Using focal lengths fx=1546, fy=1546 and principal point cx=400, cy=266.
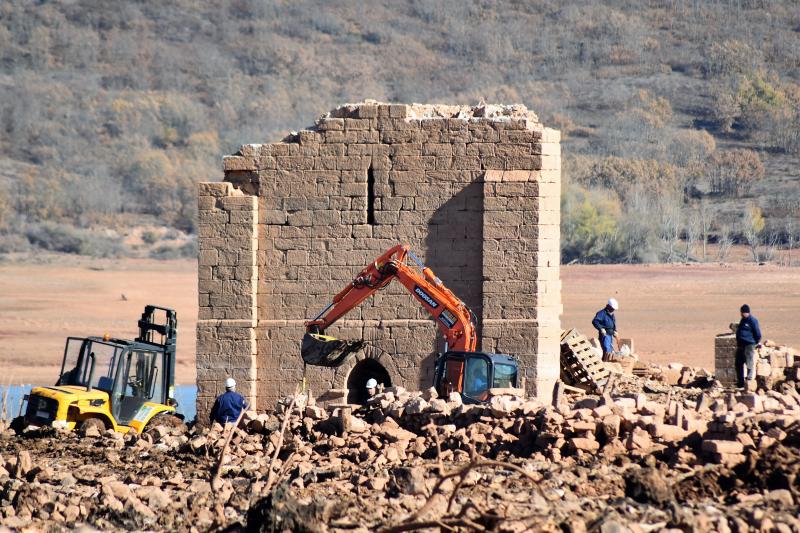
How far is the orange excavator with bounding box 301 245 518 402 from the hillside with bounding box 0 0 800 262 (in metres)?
32.8

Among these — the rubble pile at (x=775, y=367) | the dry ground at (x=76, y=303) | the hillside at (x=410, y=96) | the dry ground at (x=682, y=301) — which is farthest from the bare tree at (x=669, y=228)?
the rubble pile at (x=775, y=367)

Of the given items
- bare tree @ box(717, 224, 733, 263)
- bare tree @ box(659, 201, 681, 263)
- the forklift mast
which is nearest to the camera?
the forklift mast

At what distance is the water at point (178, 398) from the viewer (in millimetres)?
27697

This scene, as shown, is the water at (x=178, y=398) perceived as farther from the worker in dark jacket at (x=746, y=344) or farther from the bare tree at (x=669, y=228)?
the bare tree at (x=669, y=228)

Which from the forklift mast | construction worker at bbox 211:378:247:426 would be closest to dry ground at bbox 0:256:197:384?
the forklift mast

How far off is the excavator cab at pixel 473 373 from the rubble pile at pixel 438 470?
0.87 metres

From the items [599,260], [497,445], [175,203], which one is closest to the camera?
[497,445]

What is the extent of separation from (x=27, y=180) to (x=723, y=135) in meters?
29.5

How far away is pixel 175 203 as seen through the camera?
206ft

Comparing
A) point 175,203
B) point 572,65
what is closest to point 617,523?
point 175,203

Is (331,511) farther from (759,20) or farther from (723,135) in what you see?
(759,20)

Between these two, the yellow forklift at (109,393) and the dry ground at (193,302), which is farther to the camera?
the dry ground at (193,302)

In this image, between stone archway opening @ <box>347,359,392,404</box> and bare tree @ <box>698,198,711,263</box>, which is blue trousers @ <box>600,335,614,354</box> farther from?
bare tree @ <box>698,198,711,263</box>

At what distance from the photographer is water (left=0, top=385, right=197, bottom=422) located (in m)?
27.7
